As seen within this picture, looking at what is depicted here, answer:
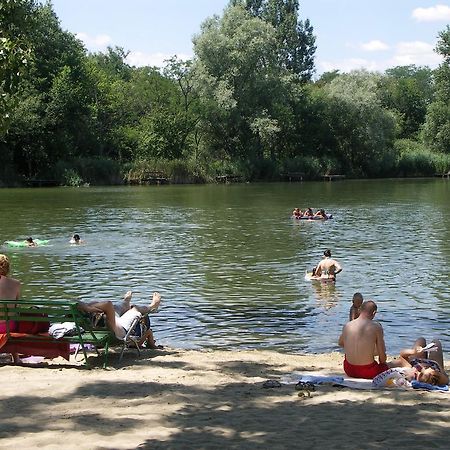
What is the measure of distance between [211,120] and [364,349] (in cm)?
7284

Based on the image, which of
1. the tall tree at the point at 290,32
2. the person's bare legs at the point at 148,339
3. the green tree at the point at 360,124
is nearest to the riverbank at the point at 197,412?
the person's bare legs at the point at 148,339

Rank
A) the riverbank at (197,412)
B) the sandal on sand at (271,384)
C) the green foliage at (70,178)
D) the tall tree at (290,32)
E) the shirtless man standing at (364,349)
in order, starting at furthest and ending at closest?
the tall tree at (290,32), the green foliage at (70,178), the shirtless man standing at (364,349), the sandal on sand at (271,384), the riverbank at (197,412)

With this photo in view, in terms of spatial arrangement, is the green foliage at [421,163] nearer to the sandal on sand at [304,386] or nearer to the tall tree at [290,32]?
the tall tree at [290,32]

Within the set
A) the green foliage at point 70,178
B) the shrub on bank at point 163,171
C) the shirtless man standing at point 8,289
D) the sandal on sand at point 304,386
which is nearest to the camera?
the sandal on sand at point 304,386

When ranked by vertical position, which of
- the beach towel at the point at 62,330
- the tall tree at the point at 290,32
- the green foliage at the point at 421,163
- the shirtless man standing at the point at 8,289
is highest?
the tall tree at the point at 290,32

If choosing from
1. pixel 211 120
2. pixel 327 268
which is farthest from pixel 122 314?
pixel 211 120

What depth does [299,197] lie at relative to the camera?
5788 cm

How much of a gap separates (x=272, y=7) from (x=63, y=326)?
97268mm

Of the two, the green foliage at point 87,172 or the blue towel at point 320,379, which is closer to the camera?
the blue towel at point 320,379

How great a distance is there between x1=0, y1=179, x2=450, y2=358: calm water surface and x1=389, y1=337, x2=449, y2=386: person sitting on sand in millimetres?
3538

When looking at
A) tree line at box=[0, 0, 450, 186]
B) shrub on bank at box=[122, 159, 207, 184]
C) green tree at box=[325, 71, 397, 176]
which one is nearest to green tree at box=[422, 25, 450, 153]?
tree line at box=[0, 0, 450, 186]

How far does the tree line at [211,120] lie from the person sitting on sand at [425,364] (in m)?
62.9

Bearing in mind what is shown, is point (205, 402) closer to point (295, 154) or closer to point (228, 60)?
point (228, 60)

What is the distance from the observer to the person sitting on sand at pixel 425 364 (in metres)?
9.84
